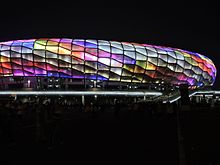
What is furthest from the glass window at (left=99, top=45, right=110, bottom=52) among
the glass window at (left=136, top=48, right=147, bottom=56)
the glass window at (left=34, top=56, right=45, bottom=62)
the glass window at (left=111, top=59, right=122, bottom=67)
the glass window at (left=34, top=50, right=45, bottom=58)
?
the glass window at (left=34, top=56, right=45, bottom=62)

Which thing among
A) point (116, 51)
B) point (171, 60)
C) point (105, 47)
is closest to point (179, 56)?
point (171, 60)

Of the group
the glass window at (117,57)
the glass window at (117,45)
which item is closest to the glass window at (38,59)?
the glass window at (117,57)

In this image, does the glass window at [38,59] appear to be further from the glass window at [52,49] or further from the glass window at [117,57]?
the glass window at [117,57]

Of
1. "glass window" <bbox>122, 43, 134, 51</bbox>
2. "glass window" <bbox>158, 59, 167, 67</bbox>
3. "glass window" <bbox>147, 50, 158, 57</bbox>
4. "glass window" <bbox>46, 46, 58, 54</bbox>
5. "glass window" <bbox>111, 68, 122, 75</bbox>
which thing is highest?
"glass window" <bbox>122, 43, 134, 51</bbox>

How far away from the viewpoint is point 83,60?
2872 inches

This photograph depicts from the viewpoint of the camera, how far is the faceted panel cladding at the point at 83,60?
238 ft

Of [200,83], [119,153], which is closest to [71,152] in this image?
[119,153]

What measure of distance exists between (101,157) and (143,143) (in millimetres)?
2870

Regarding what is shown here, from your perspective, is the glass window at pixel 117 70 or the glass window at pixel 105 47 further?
the glass window at pixel 105 47

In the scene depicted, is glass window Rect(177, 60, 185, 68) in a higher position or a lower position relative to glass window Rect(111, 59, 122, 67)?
higher

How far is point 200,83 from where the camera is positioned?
321ft

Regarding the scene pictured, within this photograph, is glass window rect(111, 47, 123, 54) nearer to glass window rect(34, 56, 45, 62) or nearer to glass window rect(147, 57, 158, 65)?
glass window rect(147, 57, 158, 65)

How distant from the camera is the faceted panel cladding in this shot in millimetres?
72688

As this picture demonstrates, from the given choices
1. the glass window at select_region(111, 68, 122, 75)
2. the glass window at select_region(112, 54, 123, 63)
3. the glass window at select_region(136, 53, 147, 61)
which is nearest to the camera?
the glass window at select_region(111, 68, 122, 75)
